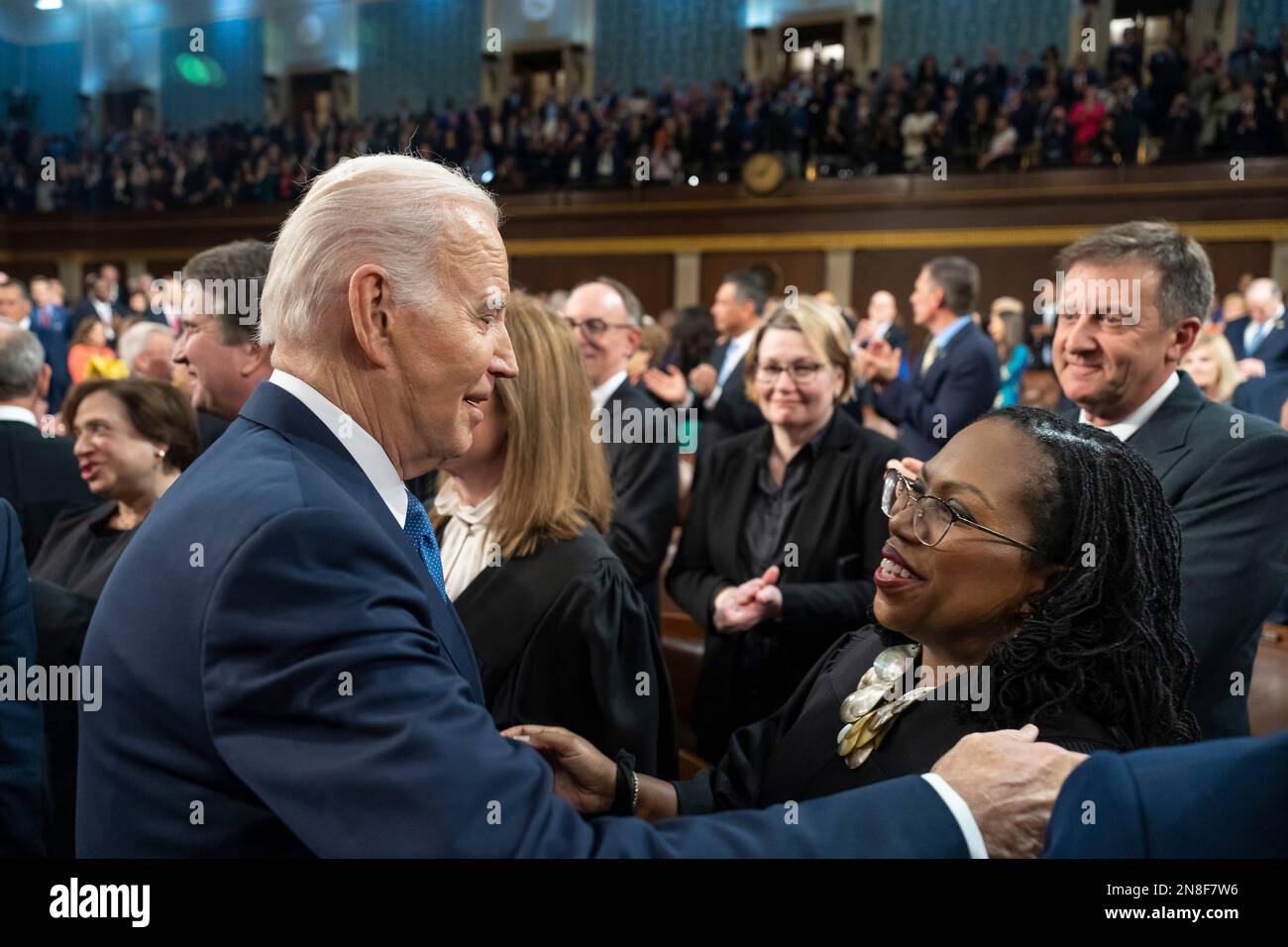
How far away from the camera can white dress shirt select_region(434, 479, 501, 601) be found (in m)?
2.06

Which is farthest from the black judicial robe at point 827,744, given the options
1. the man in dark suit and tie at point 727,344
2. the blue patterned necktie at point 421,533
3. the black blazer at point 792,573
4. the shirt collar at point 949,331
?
the shirt collar at point 949,331

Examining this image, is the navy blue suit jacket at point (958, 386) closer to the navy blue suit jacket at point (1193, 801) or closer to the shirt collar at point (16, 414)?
the shirt collar at point (16, 414)

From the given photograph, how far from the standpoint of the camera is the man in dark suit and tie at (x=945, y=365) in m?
4.80

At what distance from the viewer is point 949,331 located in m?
5.25

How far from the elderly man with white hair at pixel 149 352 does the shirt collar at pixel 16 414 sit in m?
1.29

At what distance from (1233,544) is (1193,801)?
127 cm

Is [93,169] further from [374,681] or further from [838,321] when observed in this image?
[374,681]

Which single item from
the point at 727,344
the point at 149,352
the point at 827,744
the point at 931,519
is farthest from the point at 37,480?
the point at 727,344

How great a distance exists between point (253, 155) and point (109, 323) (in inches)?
294

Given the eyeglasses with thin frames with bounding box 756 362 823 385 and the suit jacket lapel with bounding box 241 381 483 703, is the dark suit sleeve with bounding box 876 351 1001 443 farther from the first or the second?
the suit jacket lapel with bounding box 241 381 483 703

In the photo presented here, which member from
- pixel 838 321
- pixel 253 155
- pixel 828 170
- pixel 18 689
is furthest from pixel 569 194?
pixel 18 689

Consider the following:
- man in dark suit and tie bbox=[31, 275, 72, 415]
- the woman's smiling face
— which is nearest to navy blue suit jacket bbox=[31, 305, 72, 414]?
man in dark suit and tie bbox=[31, 275, 72, 415]

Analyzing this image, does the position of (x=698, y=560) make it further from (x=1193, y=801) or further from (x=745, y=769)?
(x=1193, y=801)
